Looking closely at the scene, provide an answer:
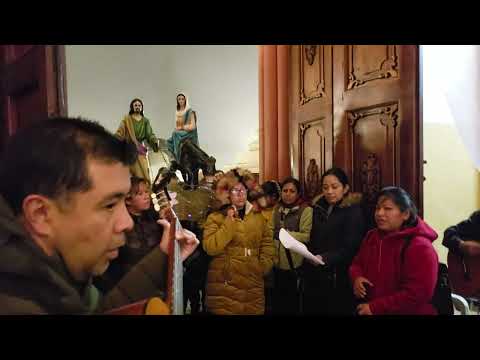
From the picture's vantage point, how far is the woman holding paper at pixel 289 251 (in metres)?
1.66

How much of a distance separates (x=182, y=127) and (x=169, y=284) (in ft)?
2.00

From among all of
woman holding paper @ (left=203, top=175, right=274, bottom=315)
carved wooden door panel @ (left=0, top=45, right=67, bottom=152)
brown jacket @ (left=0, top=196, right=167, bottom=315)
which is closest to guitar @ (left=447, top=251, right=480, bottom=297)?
woman holding paper @ (left=203, top=175, right=274, bottom=315)

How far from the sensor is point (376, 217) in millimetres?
1613

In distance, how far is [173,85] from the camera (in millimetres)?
1668

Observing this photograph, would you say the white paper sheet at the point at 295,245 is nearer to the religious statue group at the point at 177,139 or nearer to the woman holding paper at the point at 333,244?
the woman holding paper at the point at 333,244

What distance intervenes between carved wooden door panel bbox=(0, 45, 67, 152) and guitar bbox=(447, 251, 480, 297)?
161 cm

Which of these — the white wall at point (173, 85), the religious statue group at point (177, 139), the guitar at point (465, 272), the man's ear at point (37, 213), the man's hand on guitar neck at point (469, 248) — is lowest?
the guitar at point (465, 272)

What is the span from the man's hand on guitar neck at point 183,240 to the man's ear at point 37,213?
393 millimetres

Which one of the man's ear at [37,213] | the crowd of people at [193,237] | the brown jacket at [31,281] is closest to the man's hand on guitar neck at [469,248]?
the crowd of people at [193,237]

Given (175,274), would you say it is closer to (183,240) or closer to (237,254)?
(183,240)

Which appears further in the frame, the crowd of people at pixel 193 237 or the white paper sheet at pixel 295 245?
the white paper sheet at pixel 295 245

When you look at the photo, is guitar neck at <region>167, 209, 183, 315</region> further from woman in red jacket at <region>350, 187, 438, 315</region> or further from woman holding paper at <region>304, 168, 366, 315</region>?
woman in red jacket at <region>350, 187, 438, 315</region>

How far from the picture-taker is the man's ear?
1.45 meters
